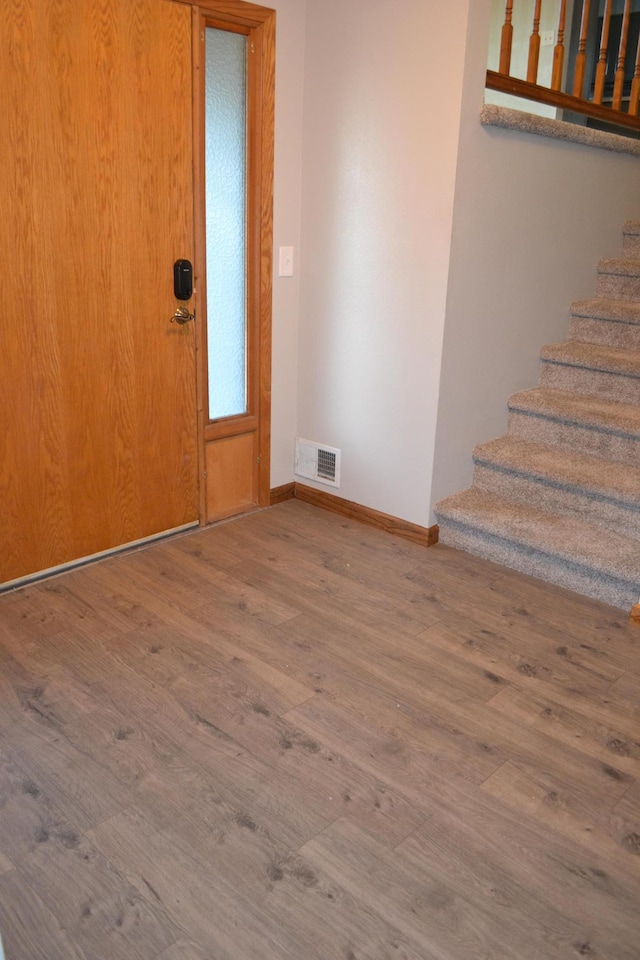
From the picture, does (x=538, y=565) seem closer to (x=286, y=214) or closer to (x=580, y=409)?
(x=580, y=409)

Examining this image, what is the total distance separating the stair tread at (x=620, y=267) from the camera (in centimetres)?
390

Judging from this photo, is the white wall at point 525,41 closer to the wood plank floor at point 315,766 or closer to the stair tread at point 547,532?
the stair tread at point 547,532

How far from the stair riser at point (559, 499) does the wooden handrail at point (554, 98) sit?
1.51 meters

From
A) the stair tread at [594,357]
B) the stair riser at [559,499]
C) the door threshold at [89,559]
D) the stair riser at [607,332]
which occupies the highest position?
the stair riser at [607,332]

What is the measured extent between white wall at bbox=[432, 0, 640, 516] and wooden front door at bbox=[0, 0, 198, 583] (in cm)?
105

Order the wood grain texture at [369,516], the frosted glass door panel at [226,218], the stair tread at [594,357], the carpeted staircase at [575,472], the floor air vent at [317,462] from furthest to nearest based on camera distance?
the floor air vent at [317,462], the stair tread at [594,357], the wood grain texture at [369,516], the frosted glass door panel at [226,218], the carpeted staircase at [575,472]

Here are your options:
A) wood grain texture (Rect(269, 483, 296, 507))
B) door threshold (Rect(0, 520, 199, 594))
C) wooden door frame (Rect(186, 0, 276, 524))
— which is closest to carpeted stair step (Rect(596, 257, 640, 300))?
wooden door frame (Rect(186, 0, 276, 524))

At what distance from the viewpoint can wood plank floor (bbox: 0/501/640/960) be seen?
165cm

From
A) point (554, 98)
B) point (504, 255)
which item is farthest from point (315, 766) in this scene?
point (554, 98)

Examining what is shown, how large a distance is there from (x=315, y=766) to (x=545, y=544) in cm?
140

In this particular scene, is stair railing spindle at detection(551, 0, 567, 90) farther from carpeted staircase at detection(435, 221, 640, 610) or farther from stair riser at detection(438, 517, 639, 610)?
stair riser at detection(438, 517, 639, 610)

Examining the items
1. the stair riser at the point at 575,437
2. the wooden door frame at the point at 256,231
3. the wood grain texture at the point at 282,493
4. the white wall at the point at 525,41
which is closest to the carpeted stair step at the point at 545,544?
the stair riser at the point at 575,437

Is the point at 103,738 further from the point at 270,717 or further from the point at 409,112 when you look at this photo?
the point at 409,112

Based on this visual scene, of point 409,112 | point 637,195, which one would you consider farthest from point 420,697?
point 637,195
